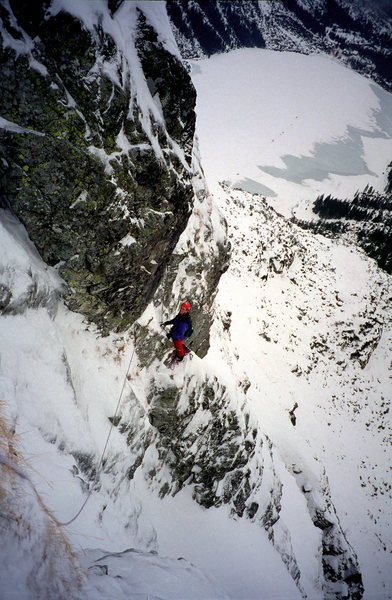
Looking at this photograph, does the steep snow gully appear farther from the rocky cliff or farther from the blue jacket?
the blue jacket

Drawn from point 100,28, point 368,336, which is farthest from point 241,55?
point 100,28

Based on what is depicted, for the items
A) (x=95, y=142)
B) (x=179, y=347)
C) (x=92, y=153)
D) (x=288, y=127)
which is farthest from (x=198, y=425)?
(x=288, y=127)

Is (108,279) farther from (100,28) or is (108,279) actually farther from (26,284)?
(100,28)

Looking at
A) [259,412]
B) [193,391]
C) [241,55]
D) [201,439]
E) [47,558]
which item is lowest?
[259,412]

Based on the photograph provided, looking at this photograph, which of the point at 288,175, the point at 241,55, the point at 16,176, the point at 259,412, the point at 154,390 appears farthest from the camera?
the point at 241,55

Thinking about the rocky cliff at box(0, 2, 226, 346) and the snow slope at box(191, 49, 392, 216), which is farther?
the snow slope at box(191, 49, 392, 216)

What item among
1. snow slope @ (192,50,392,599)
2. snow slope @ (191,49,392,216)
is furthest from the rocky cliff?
snow slope @ (191,49,392,216)
